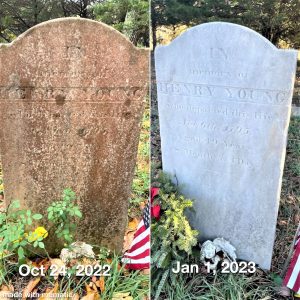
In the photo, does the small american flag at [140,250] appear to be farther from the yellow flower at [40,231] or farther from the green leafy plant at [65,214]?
the yellow flower at [40,231]

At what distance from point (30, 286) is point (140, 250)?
0.83 meters

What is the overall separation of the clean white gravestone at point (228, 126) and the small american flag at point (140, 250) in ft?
1.51

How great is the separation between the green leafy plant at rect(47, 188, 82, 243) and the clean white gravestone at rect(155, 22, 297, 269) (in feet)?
2.84

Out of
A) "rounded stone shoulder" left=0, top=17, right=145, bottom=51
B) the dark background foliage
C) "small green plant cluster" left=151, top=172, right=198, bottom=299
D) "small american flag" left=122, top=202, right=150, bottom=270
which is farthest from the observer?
the dark background foliage

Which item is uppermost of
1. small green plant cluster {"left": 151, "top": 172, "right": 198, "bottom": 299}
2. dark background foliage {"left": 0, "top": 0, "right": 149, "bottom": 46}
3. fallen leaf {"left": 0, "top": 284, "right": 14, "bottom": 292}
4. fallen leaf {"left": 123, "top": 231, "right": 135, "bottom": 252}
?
dark background foliage {"left": 0, "top": 0, "right": 149, "bottom": 46}

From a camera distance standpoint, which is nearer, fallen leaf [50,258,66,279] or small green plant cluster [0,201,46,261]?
small green plant cluster [0,201,46,261]

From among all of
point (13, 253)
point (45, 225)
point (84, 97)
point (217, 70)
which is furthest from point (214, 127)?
point (13, 253)

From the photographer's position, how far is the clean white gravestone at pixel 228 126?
90.9 inches

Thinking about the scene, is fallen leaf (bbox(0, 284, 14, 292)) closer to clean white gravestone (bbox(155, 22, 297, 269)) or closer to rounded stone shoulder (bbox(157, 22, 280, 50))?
clean white gravestone (bbox(155, 22, 297, 269))

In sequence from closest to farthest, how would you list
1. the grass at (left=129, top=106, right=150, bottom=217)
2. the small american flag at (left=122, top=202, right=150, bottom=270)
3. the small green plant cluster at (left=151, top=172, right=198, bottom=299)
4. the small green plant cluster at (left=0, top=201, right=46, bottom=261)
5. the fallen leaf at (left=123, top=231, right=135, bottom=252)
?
the small green plant cluster at (left=0, top=201, right=46, bottom=261)
the small green plant cluster at (left=151, top=172, right=198, bottom=299)
the small american flag at (left=122, top=202, right=150, bottom=270)
the fallen leaf at (left=123, top=231, right=135, bottom=252)
the grass at (left=129, top=106, right=150, bottom=217)

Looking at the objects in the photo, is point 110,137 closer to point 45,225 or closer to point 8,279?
point 45,225

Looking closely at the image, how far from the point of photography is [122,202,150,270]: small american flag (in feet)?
9.13

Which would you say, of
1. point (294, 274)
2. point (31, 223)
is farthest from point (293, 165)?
point (31, 223)


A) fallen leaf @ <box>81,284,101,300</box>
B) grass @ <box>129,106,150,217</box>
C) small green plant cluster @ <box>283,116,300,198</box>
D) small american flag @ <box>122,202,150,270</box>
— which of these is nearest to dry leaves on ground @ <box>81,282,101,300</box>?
fallen leaf @ <box>81,284,101,300</box>
